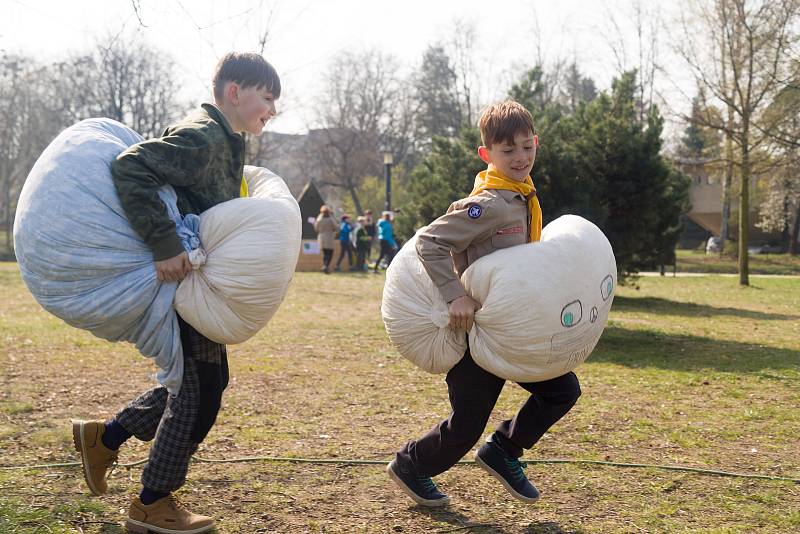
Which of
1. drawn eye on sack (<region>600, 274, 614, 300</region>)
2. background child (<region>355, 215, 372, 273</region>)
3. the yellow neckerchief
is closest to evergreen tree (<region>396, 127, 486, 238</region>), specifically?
the yellow neckerchief

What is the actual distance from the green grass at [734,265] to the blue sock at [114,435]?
25.8m

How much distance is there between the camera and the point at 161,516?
3.06 meters

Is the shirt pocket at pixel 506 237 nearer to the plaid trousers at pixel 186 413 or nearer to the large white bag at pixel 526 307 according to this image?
the large white bag at pixel 526 307

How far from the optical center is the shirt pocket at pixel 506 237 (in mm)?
3150

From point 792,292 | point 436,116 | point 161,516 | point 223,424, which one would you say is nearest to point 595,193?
point 223,424

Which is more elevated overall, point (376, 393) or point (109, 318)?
point (109, 318)

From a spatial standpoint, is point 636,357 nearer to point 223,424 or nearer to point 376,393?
point 376,393

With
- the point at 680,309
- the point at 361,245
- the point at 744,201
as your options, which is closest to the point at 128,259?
the point at 680,309

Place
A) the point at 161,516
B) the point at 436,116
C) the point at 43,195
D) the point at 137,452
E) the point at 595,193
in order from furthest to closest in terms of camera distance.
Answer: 1. the point at 436,116
2. the point at 595,193
3. the point at 137,452
4. the point at 161,516
5. the point at 43,195

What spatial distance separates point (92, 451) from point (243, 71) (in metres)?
1.73

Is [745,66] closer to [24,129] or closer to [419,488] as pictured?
[419,488]

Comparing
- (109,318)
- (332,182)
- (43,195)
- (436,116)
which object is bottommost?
(109,318)

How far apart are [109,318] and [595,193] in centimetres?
819

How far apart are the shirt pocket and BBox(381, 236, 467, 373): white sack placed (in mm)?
313
